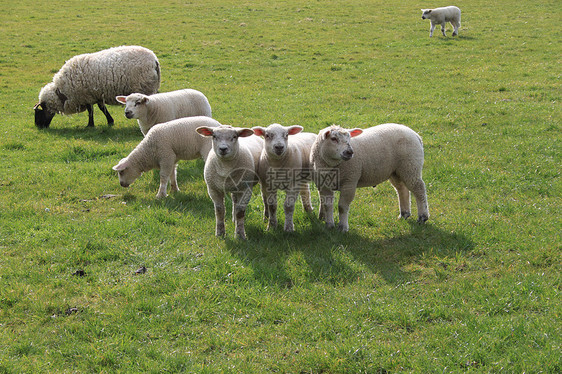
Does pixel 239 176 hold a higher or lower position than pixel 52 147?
higher

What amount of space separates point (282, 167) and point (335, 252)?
146cm

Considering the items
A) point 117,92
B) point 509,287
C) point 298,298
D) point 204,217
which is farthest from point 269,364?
point 117,92

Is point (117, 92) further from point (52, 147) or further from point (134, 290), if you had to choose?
point (134, 290)

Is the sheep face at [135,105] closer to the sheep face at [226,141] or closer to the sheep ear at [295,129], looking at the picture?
the sheep face at [226,141]

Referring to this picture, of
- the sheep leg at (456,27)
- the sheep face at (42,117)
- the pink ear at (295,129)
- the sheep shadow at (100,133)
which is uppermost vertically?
the sheep leg at (456,27)

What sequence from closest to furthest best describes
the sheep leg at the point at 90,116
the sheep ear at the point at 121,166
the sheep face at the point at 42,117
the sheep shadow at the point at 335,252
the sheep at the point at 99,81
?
the sheep shadow at the point at 335,252 → the sheep ear at the point at 121,166 → the sheep at the point at 99,81 → the sheep face at the point at 42,117 → the sheep leg at the point at 90,116

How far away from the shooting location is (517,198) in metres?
8.42

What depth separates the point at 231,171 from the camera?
286 inches

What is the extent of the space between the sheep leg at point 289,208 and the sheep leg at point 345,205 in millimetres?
687

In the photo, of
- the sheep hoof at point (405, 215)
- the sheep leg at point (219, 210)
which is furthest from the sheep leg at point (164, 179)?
the sheep hoof at point (405, 215)

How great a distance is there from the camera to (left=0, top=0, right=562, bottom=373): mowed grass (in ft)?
16.1

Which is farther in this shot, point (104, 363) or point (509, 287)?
point (509, 287)

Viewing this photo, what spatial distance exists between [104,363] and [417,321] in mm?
3155

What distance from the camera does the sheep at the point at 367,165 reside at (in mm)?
7328
